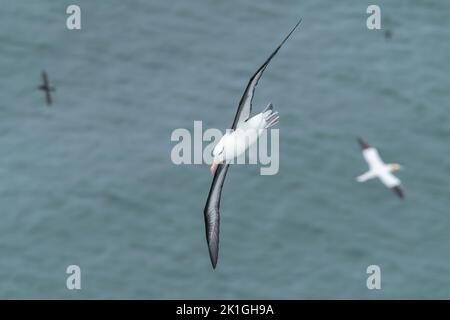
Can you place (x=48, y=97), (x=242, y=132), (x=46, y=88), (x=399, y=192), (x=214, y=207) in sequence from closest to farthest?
1. (x=242, y=132)
2. (x=214, y=207)
3. (x=46, y=88)
4. (x=399, y=192)
5. (x=48, y=97)

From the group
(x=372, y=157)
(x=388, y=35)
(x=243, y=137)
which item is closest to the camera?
(x=243, y=137)

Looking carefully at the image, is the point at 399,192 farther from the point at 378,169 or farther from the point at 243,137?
the point at 243,137

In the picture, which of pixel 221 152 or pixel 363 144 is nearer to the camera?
pixel 221 152

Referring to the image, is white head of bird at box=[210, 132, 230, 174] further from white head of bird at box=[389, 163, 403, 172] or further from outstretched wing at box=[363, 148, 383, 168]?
Answer: white head of bird at box=[389, 163, 403, 172]

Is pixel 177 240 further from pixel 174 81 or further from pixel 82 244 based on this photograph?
pixel 174 81

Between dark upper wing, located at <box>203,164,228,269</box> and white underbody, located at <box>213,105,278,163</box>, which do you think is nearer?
white underbody, located at <box>213,105,278,163</box>

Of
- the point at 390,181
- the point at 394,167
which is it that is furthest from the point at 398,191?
the point at 394,167

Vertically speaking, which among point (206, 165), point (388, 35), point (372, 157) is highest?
point (388, 35)

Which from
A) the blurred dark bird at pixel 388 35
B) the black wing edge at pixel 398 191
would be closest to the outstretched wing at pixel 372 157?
the black wing edge at pixel 398 191

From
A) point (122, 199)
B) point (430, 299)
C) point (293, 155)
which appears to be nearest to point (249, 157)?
point (293, 155)

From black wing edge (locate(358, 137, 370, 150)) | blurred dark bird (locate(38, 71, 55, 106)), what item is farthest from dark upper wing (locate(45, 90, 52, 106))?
black wing edge (locate(358, 137, 370, 150))
